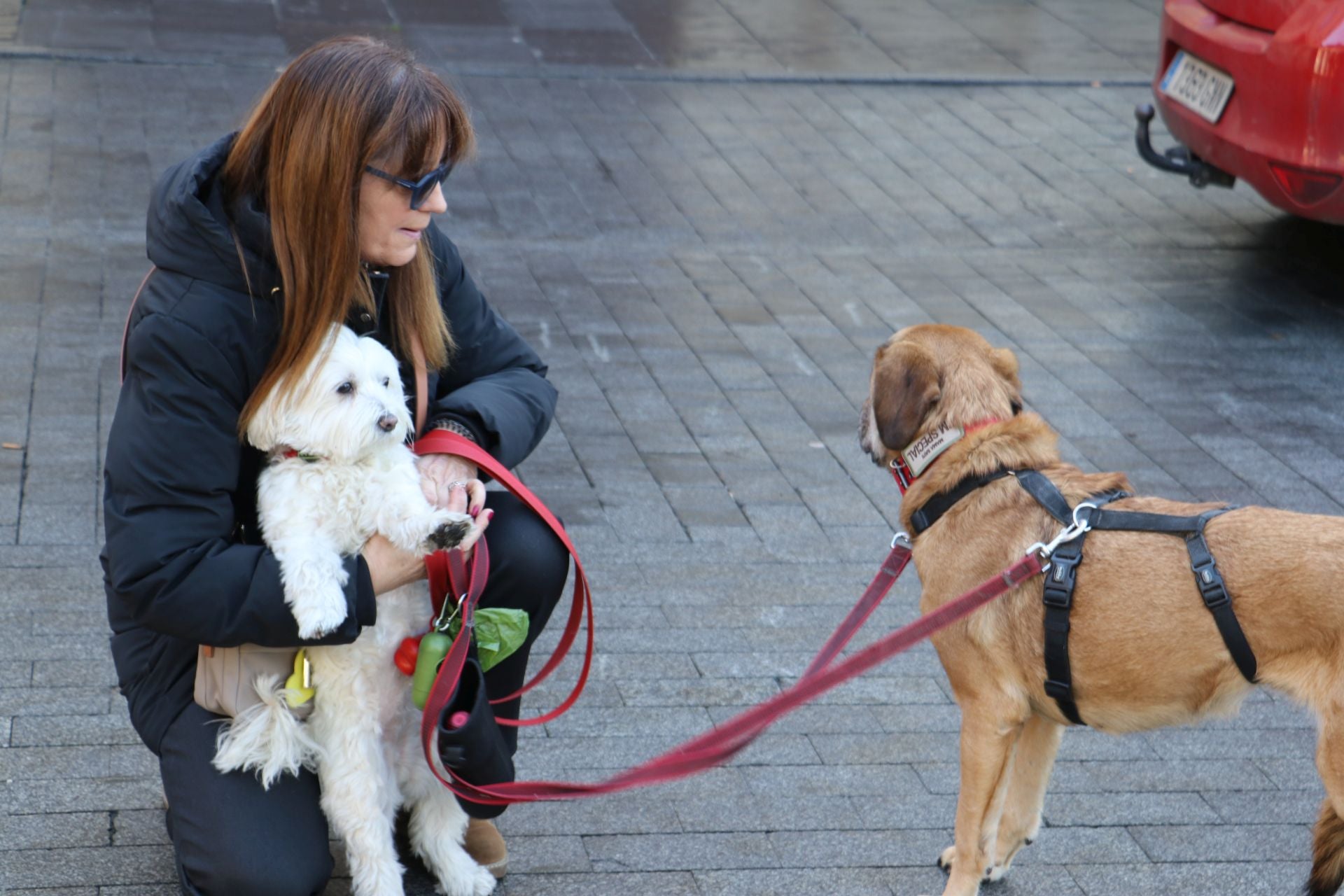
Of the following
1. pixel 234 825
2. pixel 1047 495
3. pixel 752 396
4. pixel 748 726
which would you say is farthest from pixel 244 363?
pixel 752 396

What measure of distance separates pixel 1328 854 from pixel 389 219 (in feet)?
7.81

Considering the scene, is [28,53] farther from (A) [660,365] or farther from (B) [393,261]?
(B) [393,261]

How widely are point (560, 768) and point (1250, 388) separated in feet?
13.5

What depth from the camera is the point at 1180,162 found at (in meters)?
7.58

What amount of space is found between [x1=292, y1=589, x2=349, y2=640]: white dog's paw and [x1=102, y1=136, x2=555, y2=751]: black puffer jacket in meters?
0.03

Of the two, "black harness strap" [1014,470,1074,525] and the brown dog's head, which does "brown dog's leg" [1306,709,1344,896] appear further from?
the brown dog's head

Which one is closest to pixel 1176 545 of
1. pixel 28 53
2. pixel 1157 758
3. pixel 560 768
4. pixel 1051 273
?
pixel 1157 758

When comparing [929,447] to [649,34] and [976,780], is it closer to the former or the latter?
[976,780]

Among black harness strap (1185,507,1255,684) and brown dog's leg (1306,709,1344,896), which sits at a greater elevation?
black harness strap (1185,507,1255,684)

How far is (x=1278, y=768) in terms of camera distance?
→ 388cm

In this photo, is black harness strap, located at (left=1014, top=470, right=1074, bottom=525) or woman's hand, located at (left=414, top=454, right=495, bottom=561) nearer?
woman's hand, located at (left=414, top=454, right=495, bottom=561)

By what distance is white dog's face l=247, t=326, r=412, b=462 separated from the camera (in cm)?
271

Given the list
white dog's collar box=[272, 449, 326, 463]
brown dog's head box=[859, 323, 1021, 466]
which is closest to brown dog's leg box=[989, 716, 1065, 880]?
brown dog's head box=[859, 323, 1021, 466]

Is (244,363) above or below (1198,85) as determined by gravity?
above
